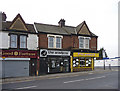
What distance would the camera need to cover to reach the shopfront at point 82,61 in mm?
22431

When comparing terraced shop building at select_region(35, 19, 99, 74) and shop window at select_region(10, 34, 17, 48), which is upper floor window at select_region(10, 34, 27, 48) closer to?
shop window at select_region(10, 34, 17, 48)

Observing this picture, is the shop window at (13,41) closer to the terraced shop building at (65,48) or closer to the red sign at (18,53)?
the red sign at (18,53)

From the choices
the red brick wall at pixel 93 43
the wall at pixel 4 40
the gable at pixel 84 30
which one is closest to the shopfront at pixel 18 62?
the wall at pixel 4 40

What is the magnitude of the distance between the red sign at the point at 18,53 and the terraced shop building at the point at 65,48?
1.37 meters

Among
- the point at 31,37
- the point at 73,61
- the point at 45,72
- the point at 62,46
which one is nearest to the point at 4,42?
the point at 31,37

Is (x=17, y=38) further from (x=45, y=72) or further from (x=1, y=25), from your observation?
(x=45, y=72)

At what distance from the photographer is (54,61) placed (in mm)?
20906

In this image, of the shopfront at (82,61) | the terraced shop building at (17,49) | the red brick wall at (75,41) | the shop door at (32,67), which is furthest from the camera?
the red brick wall at (75,41)

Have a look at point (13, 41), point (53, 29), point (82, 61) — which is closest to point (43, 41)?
point (53, 29)

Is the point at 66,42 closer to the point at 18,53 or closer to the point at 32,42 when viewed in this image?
the point at 32,42

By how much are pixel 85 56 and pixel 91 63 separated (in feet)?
7.50

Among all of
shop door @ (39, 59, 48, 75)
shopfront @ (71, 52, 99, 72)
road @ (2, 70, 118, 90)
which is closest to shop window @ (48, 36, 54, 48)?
shop door @ (39, 59, 48, 75)

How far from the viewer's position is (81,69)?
22984 mm

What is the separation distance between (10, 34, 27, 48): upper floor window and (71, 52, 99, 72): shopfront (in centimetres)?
912
